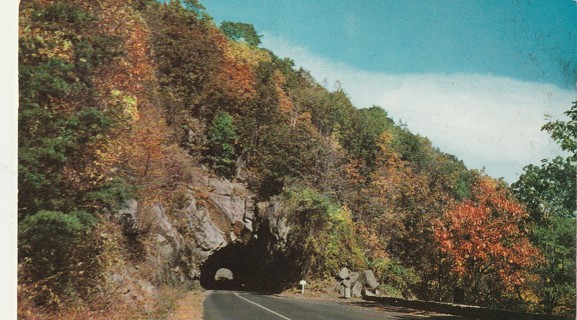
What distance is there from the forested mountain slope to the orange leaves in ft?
0.34

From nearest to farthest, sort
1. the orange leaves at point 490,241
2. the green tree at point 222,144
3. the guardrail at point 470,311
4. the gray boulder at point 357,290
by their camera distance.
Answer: the guardrail at point 470,311 → the orange leaves at point 490,241 → the gray boulder at point 357,290 → the green tree at point 222,144

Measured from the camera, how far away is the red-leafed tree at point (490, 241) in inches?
887

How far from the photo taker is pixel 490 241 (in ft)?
75.2

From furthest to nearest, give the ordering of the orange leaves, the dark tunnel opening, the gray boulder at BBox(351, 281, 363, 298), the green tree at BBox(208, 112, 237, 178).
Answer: the green tree at BBox(208, 112, 237, 178) < the dark tunnel opening < the gray boulder at BBox(351, 281, 363, 298) < the orange leaves

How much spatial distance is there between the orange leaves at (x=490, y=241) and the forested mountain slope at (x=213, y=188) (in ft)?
0.34

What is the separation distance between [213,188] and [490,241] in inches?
900

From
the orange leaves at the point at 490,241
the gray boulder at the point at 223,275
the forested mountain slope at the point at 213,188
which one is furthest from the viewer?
the gray boulder at the point at 223,275

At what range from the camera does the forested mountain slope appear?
25.3ft

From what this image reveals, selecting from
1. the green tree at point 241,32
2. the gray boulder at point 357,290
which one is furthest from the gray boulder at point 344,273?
the green tree at point 241,32

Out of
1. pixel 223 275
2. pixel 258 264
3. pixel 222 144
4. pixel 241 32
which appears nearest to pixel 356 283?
pixel 258 264

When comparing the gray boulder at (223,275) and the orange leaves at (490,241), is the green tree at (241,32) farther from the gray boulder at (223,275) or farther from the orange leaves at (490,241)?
the orange leaves at (490,241)

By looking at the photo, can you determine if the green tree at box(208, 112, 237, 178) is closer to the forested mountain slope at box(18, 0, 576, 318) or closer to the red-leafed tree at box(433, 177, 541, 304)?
the forested mountain slope at box(18, 0, 576, 318)

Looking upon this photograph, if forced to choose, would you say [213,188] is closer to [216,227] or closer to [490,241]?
[216,227]

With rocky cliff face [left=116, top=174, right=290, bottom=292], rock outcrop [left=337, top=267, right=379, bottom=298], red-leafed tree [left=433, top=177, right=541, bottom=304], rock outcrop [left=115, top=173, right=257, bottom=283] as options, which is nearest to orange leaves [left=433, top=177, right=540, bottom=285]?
red-leafed tree [left=433, top=177, right=541, bottom=304]
